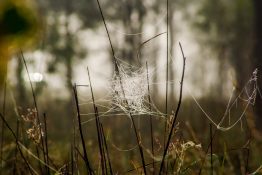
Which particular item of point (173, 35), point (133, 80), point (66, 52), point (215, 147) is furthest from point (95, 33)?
point (133, 80)

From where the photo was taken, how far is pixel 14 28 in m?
0.46

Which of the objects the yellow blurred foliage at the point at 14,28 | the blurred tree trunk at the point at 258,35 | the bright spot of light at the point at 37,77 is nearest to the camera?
the yellow blurred foliage at the point at 14,28

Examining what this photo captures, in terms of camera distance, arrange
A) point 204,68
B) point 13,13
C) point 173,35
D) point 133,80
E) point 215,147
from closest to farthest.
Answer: point 13,13, point 133,80, point 215,147, point 173,35, point 204,68

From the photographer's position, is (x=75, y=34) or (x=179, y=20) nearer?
(x=75, y=34)

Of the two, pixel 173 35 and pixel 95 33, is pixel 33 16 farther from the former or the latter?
pixel 173 35

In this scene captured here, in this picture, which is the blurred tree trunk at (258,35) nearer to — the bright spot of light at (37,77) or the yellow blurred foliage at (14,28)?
the bright spot of light at (37,77)

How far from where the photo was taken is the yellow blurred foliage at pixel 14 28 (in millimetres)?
458

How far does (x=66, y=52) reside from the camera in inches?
545

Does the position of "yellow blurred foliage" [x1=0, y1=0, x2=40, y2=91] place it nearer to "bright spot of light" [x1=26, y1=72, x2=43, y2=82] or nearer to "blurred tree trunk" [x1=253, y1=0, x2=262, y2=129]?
"bright spot of light" [x1=26, y1=72, x2=43, y2=82]

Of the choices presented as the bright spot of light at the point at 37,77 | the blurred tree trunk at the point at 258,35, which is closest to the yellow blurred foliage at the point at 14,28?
the bright spot of light at the point at 37,77

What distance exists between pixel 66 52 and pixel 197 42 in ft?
45.2

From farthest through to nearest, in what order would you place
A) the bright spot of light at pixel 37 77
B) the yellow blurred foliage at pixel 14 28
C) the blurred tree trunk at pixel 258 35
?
the blurred tree trunk at pixel 258 35, the bright spot of light at pixel 37 77, the yellow blurred foliage at pixel 14 28

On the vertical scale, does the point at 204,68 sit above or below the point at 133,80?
below

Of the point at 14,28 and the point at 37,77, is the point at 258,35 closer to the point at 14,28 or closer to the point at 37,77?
the point at 37,77
